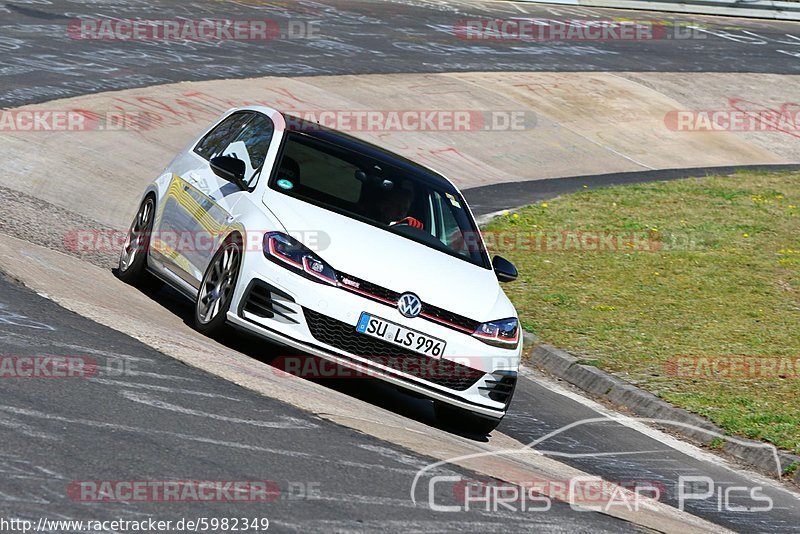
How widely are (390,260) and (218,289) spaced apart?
4.04ft

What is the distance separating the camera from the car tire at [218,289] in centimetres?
832

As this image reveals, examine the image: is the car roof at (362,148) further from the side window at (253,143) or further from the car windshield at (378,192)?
the side window at (253,143)

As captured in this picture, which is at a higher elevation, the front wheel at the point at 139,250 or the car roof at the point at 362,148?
the car roof at the point at 362,148

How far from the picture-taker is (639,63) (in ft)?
103

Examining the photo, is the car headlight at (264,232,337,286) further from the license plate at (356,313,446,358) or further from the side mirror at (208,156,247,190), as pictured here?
the side mirror at (208,156,247,190)

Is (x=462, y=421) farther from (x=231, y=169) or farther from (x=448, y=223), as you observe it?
(x=231, y=169)

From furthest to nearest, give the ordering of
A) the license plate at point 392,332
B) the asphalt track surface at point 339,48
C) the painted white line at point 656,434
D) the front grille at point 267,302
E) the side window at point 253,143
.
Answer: the asphalt track surface at point 339,48, the side window at point 253,143, the painted white line at point 656,434, the front grille at point 267,302, the license plate at point 392,332

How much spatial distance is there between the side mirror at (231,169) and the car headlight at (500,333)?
2.10m

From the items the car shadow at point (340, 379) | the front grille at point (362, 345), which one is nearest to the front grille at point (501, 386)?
the car shadow at point (340, 379)

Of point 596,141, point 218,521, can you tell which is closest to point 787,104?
point 596,141

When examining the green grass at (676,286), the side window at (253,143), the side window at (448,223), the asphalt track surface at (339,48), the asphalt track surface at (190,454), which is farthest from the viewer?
the asphalt track surface at (339,48)

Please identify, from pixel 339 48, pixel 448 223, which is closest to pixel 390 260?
pixel 448 223

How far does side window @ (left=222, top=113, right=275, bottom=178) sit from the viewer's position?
9344 mm

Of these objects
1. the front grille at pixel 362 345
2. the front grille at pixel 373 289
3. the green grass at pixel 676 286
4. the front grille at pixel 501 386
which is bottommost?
the green grass at pixel 676 286
